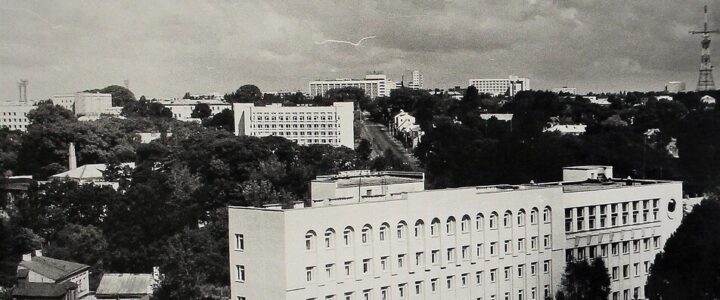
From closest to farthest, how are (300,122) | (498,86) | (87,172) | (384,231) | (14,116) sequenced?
(384,231), (87,172), (300,122), (14,116), (498,86)

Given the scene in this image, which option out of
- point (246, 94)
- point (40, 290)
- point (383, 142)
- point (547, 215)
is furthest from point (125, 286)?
point (246, 94)

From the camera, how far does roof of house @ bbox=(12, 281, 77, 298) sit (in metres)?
32.6

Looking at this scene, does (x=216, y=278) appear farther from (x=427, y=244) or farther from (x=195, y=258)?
(x=427, y=244)

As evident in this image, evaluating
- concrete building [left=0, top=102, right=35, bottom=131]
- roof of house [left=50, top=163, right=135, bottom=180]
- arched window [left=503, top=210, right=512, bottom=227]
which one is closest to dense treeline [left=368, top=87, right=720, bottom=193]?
arched window [left=503, top=210, right=512, bottom=227]

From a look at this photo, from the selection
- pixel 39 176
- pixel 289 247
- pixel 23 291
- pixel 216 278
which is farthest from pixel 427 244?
pixel 39 176

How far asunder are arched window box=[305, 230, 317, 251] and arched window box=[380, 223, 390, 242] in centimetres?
250

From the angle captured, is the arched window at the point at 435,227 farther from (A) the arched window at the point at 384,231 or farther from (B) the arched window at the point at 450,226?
(A) the arched window at the point at 384,231

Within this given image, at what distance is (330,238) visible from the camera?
2417 centimetres

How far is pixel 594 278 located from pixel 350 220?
902cm

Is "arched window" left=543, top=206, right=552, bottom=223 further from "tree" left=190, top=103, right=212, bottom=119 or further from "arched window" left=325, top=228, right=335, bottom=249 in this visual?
"tree" left=190, top=103, right=212, bottom=119

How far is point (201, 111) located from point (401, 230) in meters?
85.4

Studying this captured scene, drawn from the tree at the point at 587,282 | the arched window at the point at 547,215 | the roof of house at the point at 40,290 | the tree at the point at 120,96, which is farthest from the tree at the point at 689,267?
the tree at the point at 120,96

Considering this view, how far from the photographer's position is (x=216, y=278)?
33750 mm

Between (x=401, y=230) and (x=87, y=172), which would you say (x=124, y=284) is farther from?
(x=87, y=172)
